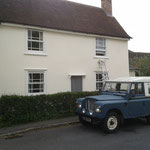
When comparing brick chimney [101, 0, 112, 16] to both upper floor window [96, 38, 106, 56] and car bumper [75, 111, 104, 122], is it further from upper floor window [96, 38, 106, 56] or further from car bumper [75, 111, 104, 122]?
car bumper [75, 111, 104, 122]

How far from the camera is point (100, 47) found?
12461 millimetres

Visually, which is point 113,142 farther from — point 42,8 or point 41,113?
point 42,8

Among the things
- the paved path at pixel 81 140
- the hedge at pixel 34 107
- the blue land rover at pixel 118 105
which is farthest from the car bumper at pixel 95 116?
the hedge at pixel 34 107

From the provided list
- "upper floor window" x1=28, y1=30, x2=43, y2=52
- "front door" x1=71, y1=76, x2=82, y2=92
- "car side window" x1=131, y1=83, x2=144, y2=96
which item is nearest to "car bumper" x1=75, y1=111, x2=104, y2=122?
"car side window" x1=131, y1=83, x2=144, y2=96

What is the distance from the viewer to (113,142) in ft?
16.3

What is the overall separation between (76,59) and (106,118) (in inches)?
249

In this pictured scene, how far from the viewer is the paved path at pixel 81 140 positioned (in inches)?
184

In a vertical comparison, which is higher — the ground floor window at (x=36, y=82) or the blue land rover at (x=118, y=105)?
the ground floor window at (x=36, y=82)

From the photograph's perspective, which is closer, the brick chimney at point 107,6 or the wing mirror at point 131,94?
the wing mirror at point 131,94

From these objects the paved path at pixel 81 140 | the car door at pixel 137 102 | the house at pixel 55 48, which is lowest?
the paved path at pixel 81 140

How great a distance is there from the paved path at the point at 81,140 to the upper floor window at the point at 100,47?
7.24 meters

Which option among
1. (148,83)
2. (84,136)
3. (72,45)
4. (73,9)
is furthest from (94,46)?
(84,136)

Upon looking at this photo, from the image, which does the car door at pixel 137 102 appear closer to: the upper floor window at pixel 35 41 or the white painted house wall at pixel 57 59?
the white painted house wall at pixel 57 59

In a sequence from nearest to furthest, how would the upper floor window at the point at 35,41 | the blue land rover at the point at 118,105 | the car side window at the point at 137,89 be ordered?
the blue land rover at the point at 118,105 < the car side window at the point at 137,89 < the upper floor window at the point at 35,41
